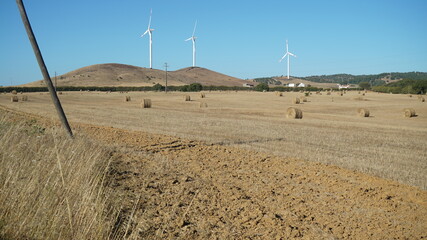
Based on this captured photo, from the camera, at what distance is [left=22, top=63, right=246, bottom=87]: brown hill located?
144 m

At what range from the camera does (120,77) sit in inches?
6230

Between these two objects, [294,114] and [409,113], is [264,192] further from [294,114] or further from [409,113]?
[409,113]

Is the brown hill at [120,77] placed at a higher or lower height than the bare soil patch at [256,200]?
higher

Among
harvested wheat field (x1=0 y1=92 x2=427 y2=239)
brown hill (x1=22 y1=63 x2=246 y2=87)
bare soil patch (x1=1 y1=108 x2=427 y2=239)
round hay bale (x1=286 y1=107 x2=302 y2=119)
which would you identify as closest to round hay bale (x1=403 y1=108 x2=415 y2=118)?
round hay bale (x1=286 y1=107 x2=302 y2=119)

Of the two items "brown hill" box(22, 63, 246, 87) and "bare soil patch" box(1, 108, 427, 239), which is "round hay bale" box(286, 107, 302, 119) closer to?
"bare soil patch" box(1, 108, 427, 239)

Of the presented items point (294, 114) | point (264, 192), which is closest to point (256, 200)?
point (264, 192)

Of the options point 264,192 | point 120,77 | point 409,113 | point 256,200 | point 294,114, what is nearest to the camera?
point 256,200

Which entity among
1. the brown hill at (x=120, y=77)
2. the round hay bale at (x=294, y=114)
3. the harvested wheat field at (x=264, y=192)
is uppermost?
the brown hill at (x=120, y=77)

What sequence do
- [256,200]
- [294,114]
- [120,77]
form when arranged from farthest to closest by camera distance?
[120,77], [294,114], [256,200]

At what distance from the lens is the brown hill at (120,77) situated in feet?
473

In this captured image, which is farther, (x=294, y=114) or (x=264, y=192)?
(x=294, y=114)

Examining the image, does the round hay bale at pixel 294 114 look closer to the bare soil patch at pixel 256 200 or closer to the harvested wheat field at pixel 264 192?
the harvested wheat field at pixel 264 192

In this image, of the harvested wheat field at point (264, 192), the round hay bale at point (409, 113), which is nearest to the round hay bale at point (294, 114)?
the round hay bale at point (409, 113)

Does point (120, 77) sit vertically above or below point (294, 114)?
above
